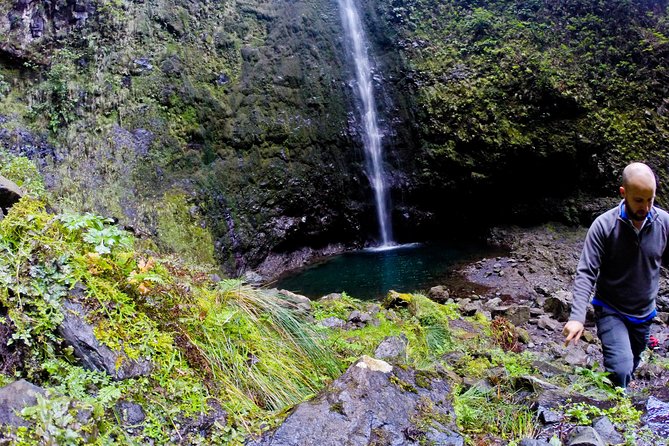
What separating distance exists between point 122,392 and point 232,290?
1012 millimetres

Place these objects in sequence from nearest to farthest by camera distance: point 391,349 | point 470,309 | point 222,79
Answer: point 391,349
point 470,309
point 222,79

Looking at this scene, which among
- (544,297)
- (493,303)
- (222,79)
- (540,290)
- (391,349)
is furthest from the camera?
(222,79)

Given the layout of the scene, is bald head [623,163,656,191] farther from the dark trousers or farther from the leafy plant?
the leafy plant

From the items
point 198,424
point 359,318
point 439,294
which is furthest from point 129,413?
point 439,294

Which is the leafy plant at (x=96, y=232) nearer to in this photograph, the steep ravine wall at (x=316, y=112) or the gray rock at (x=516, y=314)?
the gray rock at (x=516, y=314)

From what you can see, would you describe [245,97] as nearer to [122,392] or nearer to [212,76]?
[212,76]

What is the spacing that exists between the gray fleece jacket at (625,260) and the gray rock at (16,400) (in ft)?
8.99

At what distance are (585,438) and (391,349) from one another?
133cm

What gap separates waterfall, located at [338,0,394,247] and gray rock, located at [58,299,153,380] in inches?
452

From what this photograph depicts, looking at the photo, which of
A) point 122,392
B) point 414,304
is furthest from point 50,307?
point 414,304

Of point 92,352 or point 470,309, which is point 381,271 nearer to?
point 470,309

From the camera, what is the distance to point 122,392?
1.84 metres

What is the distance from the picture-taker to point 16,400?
61.0 inches

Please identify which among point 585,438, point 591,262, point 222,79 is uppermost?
point 222,79
